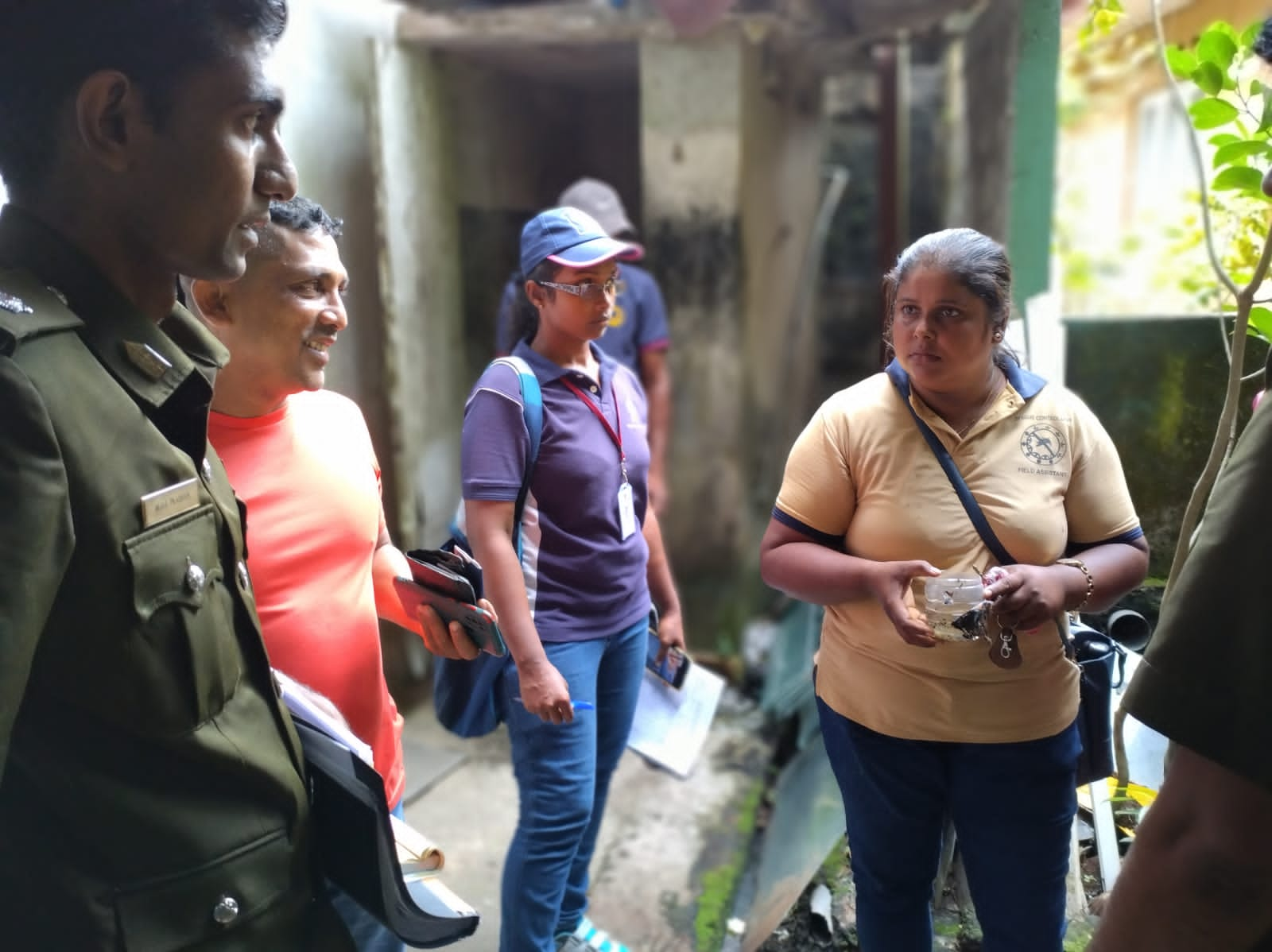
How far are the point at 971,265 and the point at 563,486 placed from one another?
0.95 meters

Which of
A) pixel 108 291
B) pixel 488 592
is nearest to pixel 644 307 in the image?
pixel 488 592

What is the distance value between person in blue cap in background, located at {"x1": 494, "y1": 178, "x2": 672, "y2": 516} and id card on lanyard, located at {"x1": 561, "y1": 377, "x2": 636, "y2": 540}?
1.15m

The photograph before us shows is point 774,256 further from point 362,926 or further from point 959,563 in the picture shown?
point 362,926

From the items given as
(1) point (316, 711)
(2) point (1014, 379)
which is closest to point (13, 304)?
(1) point (316, 711)

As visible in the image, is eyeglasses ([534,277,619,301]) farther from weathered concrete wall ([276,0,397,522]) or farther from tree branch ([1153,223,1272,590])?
weathered concrete wall ([276,0,397,522])

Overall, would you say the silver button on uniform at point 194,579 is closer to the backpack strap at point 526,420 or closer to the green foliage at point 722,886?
the backpack strap at point 526,420

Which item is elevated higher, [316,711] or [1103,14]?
[1103,14]

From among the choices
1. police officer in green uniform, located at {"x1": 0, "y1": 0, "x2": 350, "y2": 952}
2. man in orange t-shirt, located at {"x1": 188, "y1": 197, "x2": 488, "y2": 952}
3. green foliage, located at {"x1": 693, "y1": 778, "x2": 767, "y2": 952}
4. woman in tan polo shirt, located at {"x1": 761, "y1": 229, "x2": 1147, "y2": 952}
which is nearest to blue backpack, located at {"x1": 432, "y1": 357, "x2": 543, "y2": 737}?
man in orange t-shirt, located at {"x1": 188, "y1": 197, "x2": 488, "y2": 952}

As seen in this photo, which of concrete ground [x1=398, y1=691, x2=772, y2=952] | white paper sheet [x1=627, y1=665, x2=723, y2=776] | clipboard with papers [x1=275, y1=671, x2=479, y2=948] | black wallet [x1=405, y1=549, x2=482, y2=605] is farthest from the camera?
concrete ground [x1=398, y1=691, x2=772, y2=952]

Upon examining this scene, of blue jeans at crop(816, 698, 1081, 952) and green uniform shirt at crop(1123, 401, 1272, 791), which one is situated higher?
green uniform shirt at crop(1123, 401, 1272, 791)

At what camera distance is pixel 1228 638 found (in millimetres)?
857

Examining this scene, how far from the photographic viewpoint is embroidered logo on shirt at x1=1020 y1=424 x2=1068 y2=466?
5.11 ft

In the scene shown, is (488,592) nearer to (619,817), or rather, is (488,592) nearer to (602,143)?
(619,817)

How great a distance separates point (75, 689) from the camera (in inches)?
39.0
